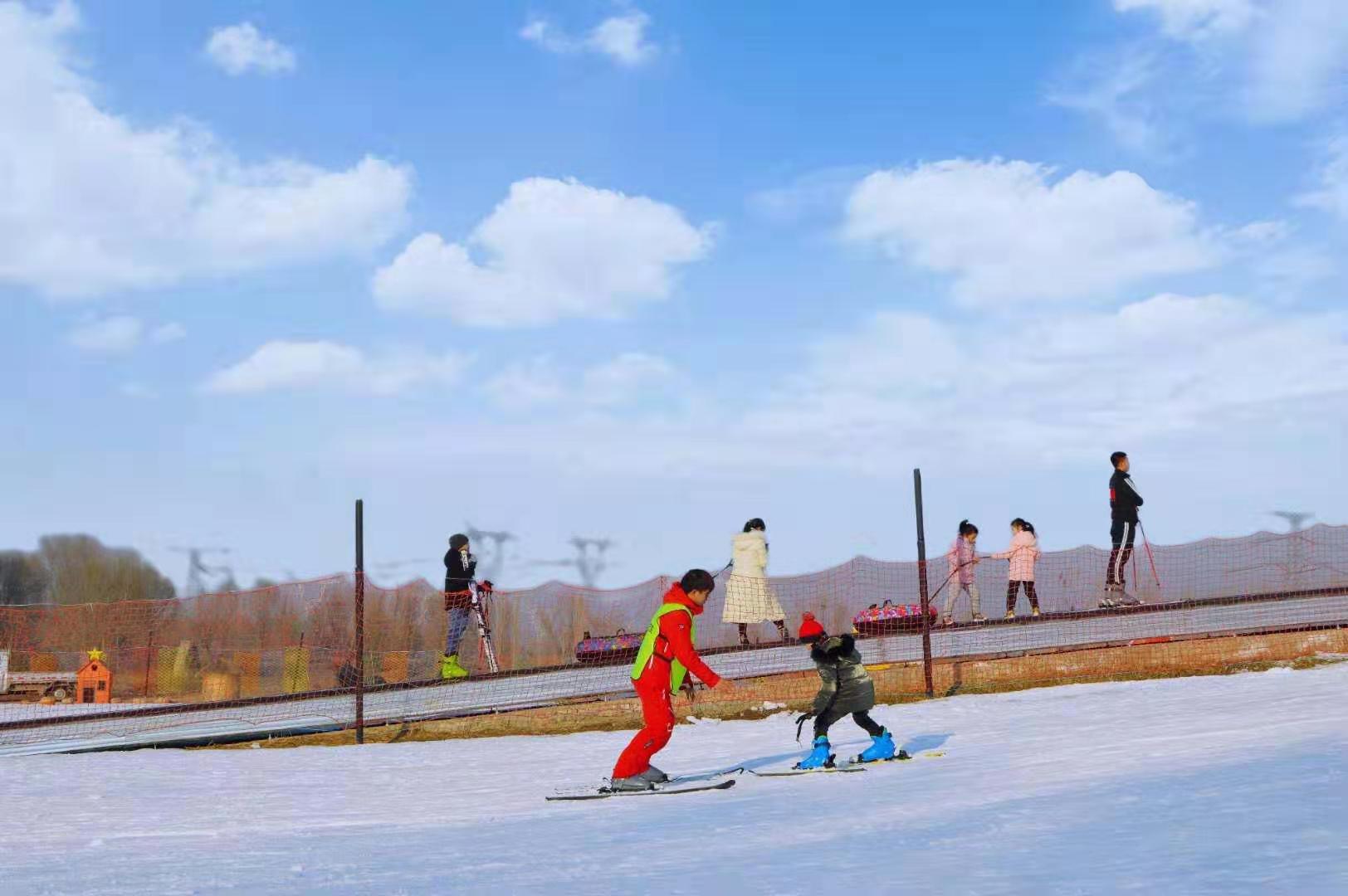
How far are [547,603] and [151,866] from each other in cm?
1101

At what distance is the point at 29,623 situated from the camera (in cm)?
2052

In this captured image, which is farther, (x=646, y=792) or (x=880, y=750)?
(x=880, y=750)

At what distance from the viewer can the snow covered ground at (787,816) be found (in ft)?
17.4

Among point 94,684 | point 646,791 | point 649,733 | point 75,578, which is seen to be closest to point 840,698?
point 649,733

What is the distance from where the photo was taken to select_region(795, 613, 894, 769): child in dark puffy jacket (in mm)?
9727

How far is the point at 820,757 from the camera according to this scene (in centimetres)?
966

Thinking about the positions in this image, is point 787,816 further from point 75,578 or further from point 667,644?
point 75,578

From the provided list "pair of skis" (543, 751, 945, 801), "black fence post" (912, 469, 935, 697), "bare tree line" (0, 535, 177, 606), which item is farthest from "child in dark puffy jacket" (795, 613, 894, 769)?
"bare tree line" (0, 535, 177, 606)

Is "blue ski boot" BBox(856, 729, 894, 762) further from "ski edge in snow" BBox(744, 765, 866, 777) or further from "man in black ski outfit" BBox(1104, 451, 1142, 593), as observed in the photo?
"man in black ski outfit" BBox(1104, 451, 1142, 593)

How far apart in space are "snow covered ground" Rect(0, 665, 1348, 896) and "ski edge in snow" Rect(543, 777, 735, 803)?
0.07 meters

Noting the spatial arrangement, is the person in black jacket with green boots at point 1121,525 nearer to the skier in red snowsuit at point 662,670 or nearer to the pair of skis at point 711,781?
the pair of skis at point 711,781

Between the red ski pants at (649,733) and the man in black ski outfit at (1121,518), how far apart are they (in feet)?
33.1

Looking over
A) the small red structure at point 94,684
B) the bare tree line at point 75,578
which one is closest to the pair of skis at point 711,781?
the small red structure at point 94,684

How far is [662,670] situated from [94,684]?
2048 centimetres
